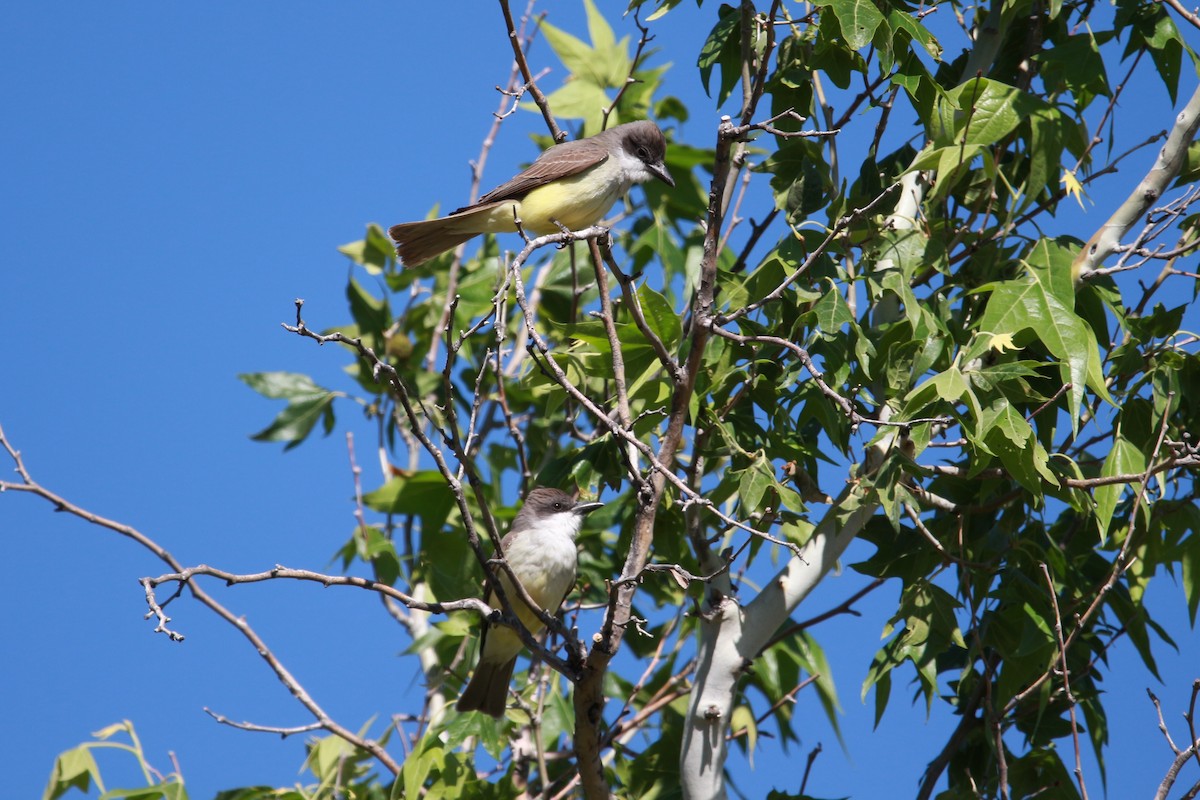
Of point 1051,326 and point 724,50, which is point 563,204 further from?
point 1051,326

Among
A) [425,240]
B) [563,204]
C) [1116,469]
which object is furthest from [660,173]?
[1116,469]

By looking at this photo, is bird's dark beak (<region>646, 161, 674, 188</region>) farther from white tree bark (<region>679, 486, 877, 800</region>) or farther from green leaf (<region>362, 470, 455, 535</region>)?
white tree bark (<region>679, 486, 877, 800</region>)

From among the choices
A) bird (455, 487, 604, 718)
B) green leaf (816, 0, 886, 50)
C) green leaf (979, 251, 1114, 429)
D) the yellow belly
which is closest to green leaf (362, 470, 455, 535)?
bird (455, 487, 604, 718)

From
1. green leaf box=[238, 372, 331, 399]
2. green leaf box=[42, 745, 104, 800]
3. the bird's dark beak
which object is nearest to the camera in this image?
green leaf box=[42, 745, 104, 800]

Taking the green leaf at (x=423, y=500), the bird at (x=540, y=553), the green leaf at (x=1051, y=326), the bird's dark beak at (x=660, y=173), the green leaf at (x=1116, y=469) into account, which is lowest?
the green leaf at (x=1116, y=469)

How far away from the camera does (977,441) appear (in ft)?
11.8

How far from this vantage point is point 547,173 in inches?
210

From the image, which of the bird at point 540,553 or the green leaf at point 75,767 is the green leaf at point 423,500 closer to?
the bird at point 540,553

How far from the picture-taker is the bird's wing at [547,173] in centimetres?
532

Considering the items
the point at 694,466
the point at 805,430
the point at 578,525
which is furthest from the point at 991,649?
the point at 578,525

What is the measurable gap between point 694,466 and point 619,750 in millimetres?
1712

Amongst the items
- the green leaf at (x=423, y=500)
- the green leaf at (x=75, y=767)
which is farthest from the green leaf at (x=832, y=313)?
the green leaf at (x=75, y=767)

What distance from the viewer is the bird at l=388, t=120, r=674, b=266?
5.33m

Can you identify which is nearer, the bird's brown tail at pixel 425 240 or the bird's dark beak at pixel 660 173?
the bird's brown tail at pixel 425 240
